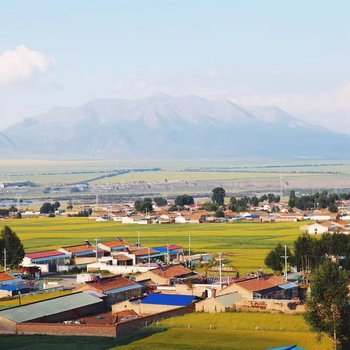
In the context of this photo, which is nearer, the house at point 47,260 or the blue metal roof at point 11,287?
the blue metal roof at point 11,287

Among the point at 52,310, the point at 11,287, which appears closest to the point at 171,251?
the point at 11,287

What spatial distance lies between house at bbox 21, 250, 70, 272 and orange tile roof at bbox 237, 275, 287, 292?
41.1 ft

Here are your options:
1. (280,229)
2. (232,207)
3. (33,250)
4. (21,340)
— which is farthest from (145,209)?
(21,340)

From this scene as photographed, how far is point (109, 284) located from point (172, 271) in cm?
453

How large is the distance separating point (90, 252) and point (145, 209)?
3438cm

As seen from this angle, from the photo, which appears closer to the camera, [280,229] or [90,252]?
[90,252]

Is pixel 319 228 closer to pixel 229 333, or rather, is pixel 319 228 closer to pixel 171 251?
pixel 171 251

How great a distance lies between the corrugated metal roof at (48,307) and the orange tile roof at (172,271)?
5.84m

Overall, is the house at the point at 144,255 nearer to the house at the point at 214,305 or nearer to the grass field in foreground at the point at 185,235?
the grass field in foreground at the point at 185,235

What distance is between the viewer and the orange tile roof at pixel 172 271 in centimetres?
3344

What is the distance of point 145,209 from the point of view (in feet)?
256

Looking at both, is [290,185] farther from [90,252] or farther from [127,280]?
[127,280]

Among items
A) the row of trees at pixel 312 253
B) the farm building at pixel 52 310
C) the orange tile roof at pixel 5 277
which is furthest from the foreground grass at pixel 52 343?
the row of trees at pixel 312 253

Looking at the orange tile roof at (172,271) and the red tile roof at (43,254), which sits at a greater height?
the red tile roof at (43,254)
